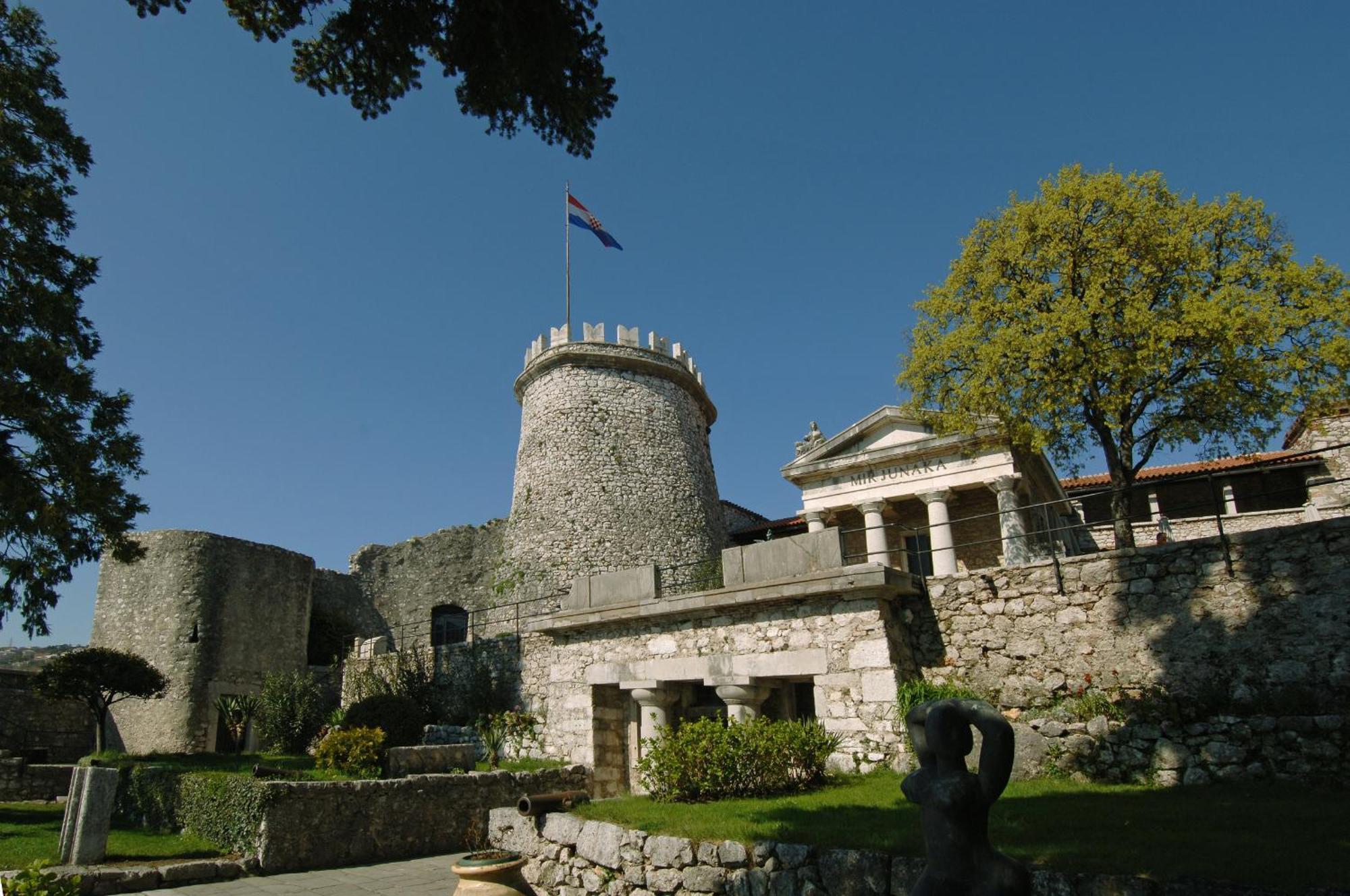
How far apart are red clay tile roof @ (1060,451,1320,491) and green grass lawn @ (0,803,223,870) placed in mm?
20045

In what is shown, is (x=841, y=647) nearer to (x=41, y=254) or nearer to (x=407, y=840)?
(x=407, y=840)

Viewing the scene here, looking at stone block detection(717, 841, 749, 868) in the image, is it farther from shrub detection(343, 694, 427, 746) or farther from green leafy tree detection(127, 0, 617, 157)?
shrub detection(343, 694, 427, 746)

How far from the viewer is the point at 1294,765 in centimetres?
855

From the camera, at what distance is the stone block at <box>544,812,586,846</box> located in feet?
28.1

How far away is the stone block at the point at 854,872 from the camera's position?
6008 mm

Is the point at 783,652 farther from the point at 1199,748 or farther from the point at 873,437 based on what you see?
the point at 873,437

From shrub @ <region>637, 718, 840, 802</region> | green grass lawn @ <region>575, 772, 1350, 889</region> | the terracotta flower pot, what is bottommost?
the terracotta flower pot

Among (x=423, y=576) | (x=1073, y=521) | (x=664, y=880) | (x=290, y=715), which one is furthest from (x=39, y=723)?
(x=1073, y=521)

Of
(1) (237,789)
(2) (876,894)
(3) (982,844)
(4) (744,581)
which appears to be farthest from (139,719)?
(3) (982,844)

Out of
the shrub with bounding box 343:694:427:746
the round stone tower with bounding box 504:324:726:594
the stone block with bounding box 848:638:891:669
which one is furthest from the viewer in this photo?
the round stone tower with bounding box 504:324:726:594

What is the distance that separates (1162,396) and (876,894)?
10379mm

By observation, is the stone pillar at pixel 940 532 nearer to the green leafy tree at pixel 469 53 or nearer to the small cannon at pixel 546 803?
the small cannon at pixel 546 803

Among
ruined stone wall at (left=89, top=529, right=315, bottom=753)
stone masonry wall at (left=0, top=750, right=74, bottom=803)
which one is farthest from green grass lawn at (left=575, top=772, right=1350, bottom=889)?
ruined stone wall at (left=89, top=529, right=315, bottom=753)

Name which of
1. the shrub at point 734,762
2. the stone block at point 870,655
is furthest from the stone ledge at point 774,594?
the shrub at point 734,762
